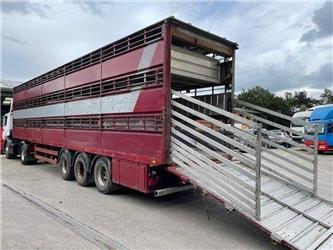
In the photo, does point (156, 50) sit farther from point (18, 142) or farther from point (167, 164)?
point (18, 142)

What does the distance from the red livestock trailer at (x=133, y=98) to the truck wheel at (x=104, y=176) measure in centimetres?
2

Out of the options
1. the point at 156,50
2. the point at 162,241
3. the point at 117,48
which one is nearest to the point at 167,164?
the point at 162,241

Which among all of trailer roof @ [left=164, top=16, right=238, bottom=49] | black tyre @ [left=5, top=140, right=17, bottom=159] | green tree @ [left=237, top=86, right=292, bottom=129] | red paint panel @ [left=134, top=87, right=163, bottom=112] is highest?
green tree @ [left=237, top=86, right=292, bottom=129]

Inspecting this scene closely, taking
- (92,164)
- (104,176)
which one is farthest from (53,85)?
(104,176)

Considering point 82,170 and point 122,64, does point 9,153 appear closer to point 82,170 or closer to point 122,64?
point 82,170

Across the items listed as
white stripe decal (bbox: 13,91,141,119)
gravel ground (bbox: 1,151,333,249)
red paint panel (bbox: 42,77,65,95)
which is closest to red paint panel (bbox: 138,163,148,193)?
gravel ground (bbox: 1,151,333,249)

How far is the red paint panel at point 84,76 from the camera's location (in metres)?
8.11

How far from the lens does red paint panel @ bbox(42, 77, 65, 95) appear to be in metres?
10.1

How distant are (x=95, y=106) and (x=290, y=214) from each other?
5150 millimetres

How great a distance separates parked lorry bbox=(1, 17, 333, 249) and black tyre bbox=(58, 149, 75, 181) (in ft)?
0.10

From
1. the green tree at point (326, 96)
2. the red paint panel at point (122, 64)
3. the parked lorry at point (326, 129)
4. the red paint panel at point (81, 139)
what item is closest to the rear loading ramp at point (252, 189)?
the red paint panel at point (122, 64)

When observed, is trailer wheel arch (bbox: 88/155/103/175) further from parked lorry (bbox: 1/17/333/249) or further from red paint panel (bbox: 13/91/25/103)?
red paint panel (bbox: 13/91/25/103)

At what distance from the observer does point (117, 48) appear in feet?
24.1

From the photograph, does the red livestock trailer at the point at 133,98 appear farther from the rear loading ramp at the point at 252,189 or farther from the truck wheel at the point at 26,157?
the truck wheel at the point at 26,157
